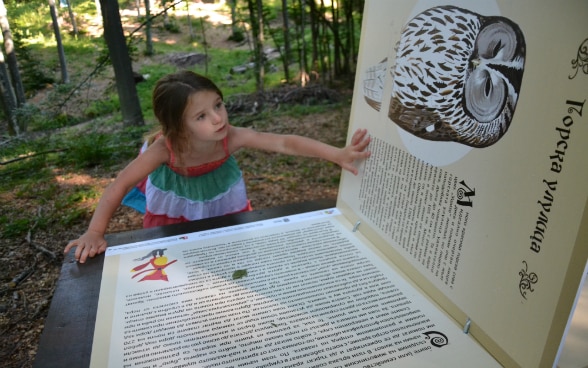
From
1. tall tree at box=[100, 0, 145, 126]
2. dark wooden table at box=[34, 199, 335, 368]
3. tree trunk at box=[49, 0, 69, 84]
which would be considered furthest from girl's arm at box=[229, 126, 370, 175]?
tree trunk at box=[49, 0, 69, 84]

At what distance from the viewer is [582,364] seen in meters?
0.77

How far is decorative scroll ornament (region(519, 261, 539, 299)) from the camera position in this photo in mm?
710

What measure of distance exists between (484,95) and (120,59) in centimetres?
445

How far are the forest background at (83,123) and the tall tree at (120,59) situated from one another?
0.04ft

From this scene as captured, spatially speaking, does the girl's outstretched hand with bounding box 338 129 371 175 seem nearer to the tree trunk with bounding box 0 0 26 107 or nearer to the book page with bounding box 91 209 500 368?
the book page with bounding box 91 209 500 368

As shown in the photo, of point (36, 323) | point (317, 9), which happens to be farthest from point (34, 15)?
point (36, 323)

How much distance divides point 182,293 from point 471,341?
69cm

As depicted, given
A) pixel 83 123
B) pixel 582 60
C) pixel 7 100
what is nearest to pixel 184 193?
pixel 582 60

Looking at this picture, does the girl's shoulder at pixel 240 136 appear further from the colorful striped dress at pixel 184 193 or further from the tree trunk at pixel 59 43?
the tree trunk at pixel 59 43

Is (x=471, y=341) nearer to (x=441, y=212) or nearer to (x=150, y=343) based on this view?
(x=441, y=212)

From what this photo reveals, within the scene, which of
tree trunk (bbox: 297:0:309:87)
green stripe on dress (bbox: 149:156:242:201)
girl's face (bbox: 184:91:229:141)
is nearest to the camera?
girl's face (bbox: 184:91:229:141)

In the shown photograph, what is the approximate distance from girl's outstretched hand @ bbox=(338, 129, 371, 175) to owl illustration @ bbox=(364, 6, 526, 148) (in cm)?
15

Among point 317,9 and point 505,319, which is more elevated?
point 317,9

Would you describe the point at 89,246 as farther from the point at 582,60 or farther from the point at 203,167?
the point at 582,60
